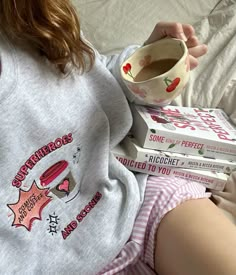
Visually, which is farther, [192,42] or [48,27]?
[192,42]

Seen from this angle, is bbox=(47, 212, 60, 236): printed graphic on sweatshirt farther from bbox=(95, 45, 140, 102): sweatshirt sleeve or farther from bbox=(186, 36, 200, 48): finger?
bbox=(186, 36, 200, 48): finger

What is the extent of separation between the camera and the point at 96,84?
0.80 m

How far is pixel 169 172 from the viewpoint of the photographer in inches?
31.4

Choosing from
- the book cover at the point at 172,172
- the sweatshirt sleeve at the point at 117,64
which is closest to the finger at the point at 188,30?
the sweatshirt sleeve at the point at 117,64

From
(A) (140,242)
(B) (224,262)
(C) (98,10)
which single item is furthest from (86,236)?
(C) (98,10)

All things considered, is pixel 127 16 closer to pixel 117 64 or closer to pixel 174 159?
pixel 117 64

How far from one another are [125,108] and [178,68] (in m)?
0.14

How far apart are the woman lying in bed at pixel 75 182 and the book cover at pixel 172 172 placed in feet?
0.04

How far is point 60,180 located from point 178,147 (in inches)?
8.0

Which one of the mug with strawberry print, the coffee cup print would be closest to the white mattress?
the mug with strawberry print

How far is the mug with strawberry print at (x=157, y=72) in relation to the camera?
2.31 feet

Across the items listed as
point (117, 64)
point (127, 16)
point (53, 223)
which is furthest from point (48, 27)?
point (127, 16)

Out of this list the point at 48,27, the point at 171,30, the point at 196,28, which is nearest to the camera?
the point at 48,27

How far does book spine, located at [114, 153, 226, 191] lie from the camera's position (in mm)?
789
